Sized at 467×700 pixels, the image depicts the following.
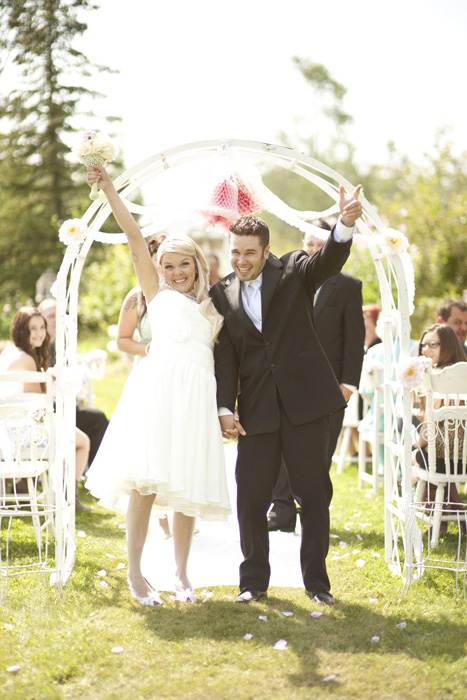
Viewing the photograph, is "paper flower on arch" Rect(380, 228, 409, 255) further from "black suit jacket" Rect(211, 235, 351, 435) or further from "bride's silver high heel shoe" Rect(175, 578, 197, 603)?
"bride's silver high heel shoe" Rect(175, 578, 197, 603)

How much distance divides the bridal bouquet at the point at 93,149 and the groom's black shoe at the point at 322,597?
246 cm

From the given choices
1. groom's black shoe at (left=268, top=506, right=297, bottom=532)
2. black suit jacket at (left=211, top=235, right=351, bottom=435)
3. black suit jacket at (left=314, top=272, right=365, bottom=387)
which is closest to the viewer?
black suit jacket at (left=211, top=235, right=351, bottom=435)

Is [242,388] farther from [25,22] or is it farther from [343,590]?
[25,22]

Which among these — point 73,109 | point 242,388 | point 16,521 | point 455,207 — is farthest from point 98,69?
point 242,388

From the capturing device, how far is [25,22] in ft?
62.8

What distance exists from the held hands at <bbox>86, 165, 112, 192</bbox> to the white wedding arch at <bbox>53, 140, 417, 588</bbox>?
0.26 m

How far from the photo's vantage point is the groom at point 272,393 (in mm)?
4312

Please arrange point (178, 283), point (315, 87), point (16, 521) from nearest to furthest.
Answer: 1. point (178, 283)
2. point (16, 521)
3. point (315, 87)

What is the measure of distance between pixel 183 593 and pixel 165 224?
2172mm

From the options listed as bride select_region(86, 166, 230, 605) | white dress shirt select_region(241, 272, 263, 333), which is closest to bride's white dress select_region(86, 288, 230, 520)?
bride select_region(86, 166, 230, 605)

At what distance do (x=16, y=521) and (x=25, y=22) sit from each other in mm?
15846

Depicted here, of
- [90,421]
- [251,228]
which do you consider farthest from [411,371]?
[90,421]

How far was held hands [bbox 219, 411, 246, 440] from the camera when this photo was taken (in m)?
4.35

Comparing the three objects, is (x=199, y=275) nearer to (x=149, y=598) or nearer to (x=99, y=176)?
(x=99, y=176)
